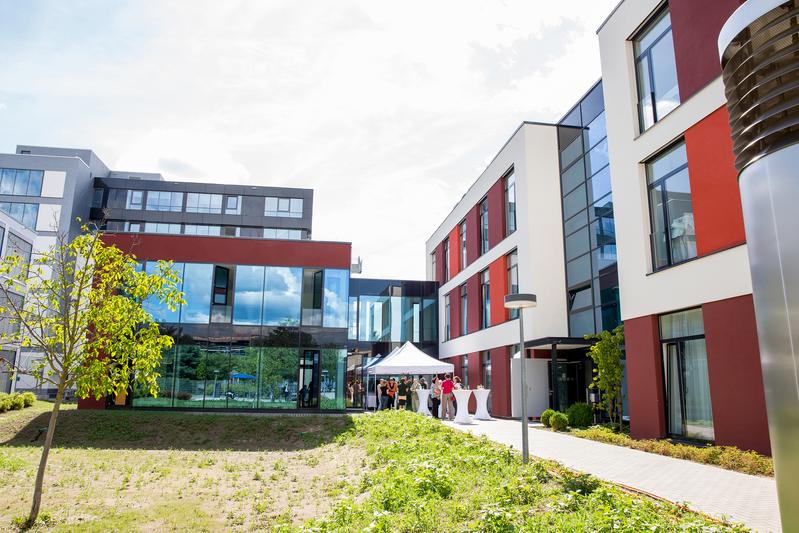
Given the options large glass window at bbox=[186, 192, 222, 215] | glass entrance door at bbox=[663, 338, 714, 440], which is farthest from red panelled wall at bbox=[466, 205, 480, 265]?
large glass window at bbox=[186, 192, 222, 215]

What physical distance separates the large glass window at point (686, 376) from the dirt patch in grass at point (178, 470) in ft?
24.8

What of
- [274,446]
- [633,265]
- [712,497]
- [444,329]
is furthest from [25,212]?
[712,497]

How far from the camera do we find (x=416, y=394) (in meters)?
25.5

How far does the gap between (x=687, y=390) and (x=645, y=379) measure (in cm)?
139

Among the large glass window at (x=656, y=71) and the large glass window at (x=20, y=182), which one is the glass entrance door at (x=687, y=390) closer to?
the large glass window at (x=656, y=71)

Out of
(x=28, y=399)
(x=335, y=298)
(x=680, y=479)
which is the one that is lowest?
(x=680, y=479)

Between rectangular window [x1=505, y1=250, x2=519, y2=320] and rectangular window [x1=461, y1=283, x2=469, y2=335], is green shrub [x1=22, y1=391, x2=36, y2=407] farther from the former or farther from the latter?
rectangular window [x1=461, y1=283, x2=469, y2=335]

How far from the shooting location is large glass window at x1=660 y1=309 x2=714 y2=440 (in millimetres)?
12477

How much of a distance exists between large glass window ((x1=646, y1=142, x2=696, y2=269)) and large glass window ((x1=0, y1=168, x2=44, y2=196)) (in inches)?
2194

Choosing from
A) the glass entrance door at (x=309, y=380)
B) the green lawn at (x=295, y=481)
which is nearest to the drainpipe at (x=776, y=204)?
the green lawn at (x=295, y=481)

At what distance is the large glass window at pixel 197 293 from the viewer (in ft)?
76.6

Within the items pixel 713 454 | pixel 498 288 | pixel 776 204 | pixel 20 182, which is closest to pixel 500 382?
pixel 498 288

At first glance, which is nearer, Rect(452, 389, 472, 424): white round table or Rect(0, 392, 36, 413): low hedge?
Rect(452, 389, 472, 424): white round table

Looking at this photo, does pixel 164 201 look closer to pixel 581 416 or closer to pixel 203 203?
pixel 203 203
